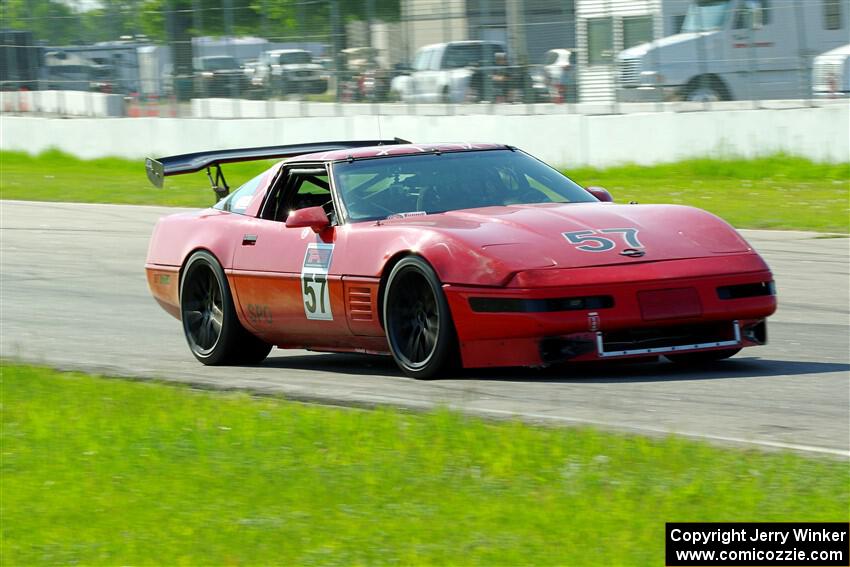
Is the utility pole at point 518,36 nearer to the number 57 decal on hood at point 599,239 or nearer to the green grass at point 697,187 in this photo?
the green grass at point 697,187

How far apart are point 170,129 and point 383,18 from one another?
180 inches

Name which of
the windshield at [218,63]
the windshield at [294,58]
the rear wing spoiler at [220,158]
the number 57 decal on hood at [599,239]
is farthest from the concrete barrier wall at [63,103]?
the number 57 decal on hood at [599,239]

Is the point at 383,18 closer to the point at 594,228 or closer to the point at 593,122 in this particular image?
the point at 593,122

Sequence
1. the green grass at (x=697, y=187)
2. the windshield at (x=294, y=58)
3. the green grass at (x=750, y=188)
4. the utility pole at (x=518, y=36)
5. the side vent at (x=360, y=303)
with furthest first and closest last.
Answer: the windshield at (x=294, y=58) → the utility pole at (x=518, y=36) → the green grass at (x=697, y=187) → the green grass at (x=750, y=188) → the side vent at (x=360, y=303)

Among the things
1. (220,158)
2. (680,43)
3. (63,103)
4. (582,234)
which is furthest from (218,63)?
(582,234)

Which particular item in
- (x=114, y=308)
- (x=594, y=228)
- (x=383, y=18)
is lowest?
(x=114, y=308)

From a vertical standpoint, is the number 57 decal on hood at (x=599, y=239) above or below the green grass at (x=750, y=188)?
above

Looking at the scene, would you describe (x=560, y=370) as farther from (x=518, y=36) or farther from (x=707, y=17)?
(x=518, y=36)

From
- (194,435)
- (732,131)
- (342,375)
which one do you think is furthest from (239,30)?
(194,435)

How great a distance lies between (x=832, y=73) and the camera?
67.2ft

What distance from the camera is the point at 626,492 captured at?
4863 mm

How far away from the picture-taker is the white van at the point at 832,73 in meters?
20.2

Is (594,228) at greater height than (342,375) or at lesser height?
greater

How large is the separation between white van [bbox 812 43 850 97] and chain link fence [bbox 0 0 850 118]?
0.02 meters
